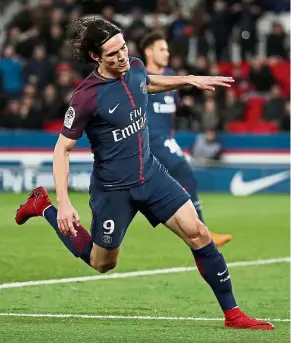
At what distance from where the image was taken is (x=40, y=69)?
2333cm

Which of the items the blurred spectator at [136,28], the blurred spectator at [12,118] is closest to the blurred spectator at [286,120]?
the blurred spectator at [136,28]

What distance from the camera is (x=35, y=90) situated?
23188mm

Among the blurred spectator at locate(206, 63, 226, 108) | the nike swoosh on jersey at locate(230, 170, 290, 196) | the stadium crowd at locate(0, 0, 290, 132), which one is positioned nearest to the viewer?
the nike swoosh on jersey at locate(230, 170, 290, 196)

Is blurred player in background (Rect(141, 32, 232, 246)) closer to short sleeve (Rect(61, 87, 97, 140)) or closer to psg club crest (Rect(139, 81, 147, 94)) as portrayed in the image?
psg club crest (Rect(139, 81, 147, 94))

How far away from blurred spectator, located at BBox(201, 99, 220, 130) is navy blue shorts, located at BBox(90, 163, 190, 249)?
1335cm

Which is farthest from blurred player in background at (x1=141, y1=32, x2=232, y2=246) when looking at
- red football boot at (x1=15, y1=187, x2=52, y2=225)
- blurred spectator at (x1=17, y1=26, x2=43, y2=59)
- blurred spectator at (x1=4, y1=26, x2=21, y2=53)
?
blurred spectator at (x1=4, y1=26, x2=21, y2=53)

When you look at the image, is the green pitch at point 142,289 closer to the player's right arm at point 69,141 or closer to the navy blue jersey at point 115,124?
the player's right arm at point 69,141

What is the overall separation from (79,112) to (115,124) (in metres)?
0.30

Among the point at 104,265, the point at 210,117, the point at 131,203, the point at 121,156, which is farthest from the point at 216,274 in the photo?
the point at 210,117

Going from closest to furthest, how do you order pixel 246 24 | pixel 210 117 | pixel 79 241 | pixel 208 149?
pixel 79 241 → pixel 208 149 → pixel 210 117 → pixel 246 24

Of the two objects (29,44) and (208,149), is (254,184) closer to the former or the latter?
(208,149)

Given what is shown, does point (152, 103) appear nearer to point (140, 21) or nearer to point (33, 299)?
point (33, 299)

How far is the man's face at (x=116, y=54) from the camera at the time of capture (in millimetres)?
7570

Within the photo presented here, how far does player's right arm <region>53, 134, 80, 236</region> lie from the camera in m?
7.33
